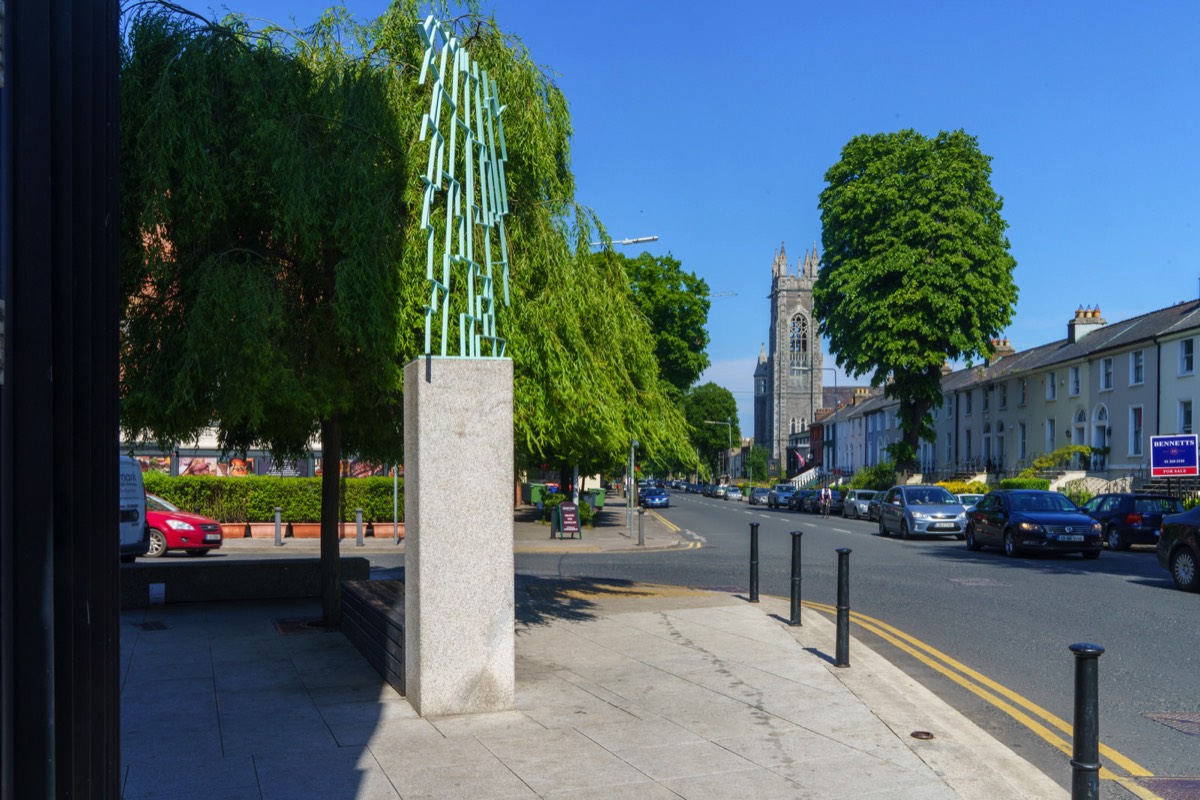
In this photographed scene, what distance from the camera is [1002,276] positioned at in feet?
142

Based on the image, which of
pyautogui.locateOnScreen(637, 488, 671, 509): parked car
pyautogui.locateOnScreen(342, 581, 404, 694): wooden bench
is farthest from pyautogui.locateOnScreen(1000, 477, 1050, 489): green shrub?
pyautogui.locateOnScreen(342, 581, 404, 694): wooden bench

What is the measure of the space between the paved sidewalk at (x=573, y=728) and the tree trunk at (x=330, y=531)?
0.45 m

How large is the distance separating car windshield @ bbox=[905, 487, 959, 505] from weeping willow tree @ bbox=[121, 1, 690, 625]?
22.7 meters

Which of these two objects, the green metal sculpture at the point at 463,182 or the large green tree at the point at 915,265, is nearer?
the green metal sculpture at the point at 463,182

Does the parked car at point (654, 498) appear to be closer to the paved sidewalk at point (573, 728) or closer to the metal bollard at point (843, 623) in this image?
the paved sidewalk at point (573, 728)

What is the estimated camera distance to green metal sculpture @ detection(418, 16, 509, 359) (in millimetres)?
7020

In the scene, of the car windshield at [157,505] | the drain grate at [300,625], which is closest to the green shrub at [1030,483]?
the car windshield at [157,505]

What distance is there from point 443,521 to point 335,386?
234 cm

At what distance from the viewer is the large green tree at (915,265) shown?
42.7 meters

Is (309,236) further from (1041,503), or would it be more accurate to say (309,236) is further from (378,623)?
(1041,503)

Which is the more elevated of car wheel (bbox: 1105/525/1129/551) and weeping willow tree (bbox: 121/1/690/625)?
weeping willow tree (bbox: 121/1/690/625)

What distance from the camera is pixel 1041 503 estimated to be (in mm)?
23188

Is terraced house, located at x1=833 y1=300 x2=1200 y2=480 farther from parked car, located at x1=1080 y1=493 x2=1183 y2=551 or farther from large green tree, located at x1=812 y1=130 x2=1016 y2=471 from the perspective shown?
parked car, located at x1=1080 y1=493 x2=1183 y2=551

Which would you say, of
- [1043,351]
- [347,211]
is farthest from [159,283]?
[1043,351]
